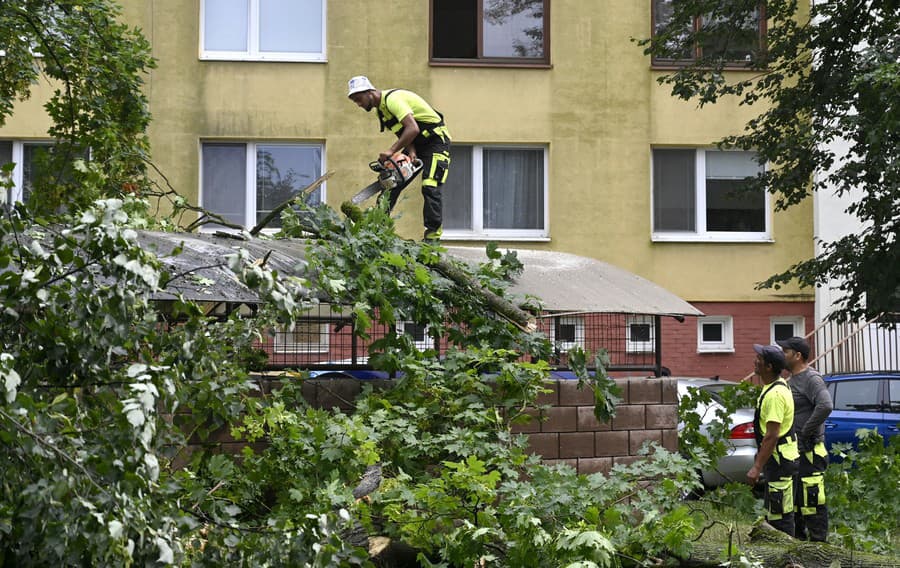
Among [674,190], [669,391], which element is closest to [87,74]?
[669,391]

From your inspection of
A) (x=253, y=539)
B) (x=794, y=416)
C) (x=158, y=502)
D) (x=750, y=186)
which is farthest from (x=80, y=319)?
(x=750, y=186)

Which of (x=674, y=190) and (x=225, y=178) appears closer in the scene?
(x=225, y=178)

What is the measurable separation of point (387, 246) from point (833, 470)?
174 inches

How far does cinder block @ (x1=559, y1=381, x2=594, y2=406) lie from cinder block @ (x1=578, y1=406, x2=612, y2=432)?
0.05 m

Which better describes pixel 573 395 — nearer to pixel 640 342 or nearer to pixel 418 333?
pixel 640 342

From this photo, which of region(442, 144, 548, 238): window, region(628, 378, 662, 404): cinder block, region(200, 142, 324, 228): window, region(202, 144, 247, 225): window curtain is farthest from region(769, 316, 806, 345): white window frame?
region(628, 378, 662, 404): cinder block

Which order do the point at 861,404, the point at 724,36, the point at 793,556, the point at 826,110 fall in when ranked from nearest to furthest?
the point at 793,556, the point at 826,110, the point at 724,36, the point at 861,404

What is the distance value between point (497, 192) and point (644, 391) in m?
10.3

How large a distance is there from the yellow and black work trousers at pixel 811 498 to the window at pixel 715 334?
9.98 m

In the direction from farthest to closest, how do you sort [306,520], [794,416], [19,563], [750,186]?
[750,186] < [794,416] < [306,520] < [19,563]

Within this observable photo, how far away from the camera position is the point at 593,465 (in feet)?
26.5

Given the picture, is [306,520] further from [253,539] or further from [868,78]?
[868,78]

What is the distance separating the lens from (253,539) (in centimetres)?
428

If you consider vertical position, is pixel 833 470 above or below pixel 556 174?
below
